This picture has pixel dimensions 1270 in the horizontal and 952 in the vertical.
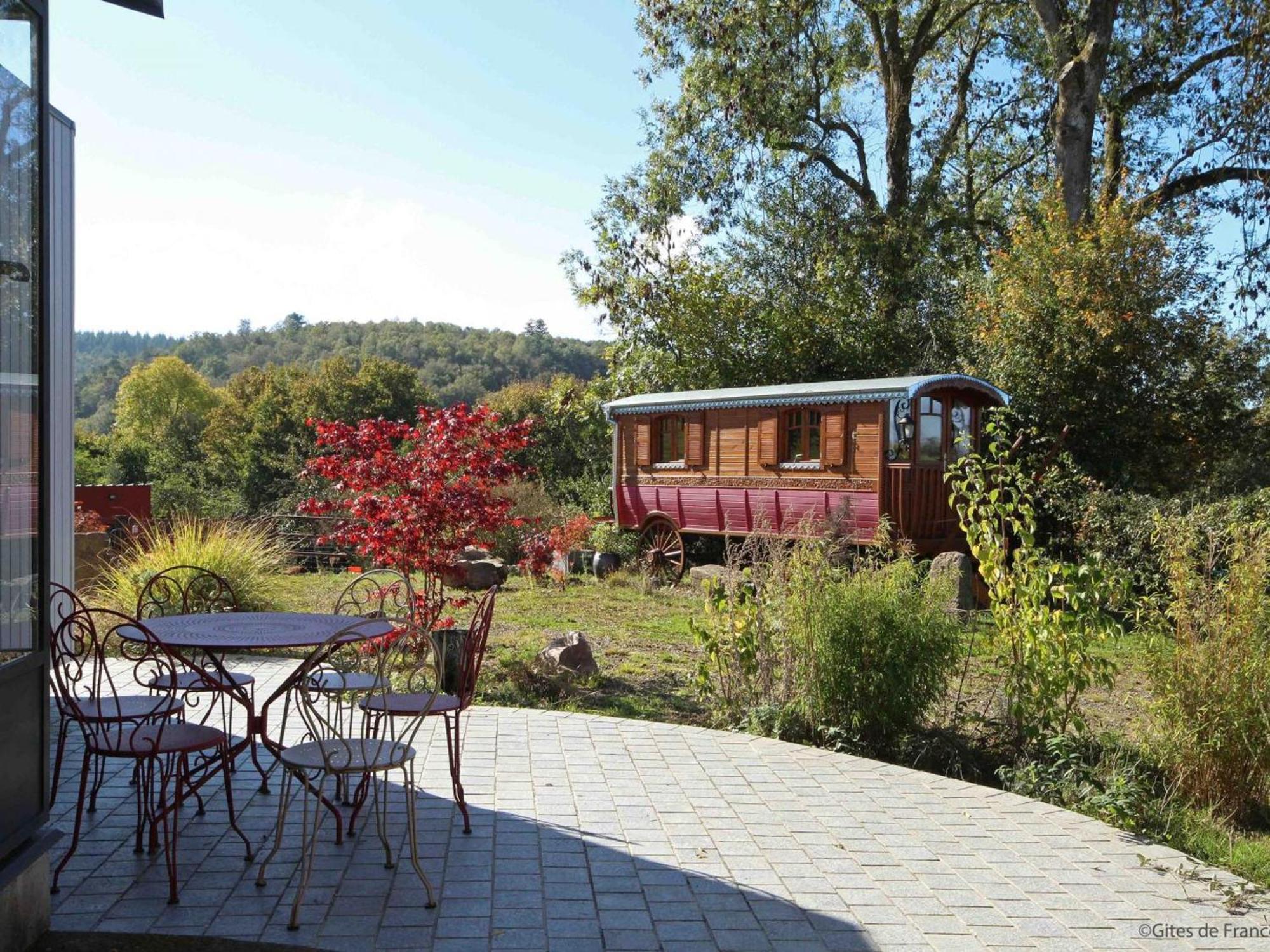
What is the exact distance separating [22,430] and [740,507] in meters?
10.9

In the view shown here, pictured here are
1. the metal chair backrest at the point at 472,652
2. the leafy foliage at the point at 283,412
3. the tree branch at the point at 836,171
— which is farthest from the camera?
the leafy foliage at the point at 283,412

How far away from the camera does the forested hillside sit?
1640 inches

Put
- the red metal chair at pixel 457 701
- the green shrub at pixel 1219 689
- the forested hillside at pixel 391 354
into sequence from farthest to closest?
1. the forested hillside at pixel 391 354
2. the green shrub at pixel 1219 689
3. the red metal chair at pixel 457 701

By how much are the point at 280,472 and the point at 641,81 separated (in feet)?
35.1

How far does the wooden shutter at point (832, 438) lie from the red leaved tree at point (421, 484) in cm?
587

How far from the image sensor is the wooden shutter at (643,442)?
603 inches

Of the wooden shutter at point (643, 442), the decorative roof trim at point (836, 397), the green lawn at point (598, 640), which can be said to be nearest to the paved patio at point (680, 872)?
the green lawn at point (598, 640)

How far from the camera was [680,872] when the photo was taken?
3957 millimetres

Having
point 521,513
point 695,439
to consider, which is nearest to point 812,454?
point 695,439

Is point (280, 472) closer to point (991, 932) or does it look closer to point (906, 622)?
point (906, 622)

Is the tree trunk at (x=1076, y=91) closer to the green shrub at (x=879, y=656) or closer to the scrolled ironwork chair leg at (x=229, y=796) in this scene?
the green shrub at (x=879, y=656)

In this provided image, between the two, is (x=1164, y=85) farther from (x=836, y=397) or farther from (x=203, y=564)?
(x=203, y=564)

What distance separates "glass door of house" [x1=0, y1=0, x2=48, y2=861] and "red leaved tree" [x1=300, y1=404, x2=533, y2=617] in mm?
3821

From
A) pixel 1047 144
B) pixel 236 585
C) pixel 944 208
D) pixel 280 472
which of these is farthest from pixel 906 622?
pixel 280 472
